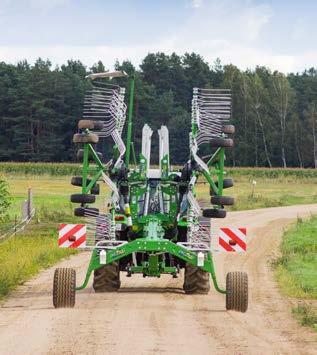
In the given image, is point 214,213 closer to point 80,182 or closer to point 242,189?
point 80,182

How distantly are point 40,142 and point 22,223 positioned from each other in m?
66.0

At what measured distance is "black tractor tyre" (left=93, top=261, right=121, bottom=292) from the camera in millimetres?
18719

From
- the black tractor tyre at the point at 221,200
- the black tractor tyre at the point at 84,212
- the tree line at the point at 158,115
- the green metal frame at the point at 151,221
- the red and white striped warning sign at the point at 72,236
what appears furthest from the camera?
the tree line at the point at 158,115

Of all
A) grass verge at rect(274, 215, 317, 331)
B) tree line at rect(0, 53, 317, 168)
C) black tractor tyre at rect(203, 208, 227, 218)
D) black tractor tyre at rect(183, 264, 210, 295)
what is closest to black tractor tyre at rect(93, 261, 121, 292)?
black tractor tyre at rect(183, 264, 210, 295)

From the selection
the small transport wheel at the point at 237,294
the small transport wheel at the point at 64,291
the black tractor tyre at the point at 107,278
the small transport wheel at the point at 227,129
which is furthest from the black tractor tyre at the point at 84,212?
the small transport wheel at the point at 237,294

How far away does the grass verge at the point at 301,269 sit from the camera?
16.9 metres

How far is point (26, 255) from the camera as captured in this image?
25.5 m

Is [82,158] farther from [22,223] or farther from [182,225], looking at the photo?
[22,223]

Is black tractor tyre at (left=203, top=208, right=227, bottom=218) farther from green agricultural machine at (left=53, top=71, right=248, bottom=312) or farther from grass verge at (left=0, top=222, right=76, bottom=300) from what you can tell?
grass verge at (left=0, top=222, right=76, bottom=300)

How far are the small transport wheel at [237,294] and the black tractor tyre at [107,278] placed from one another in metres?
2.91

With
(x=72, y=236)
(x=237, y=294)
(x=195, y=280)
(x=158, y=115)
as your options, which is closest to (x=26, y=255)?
(x=195, y=280)

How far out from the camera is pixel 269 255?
29312 millimetres

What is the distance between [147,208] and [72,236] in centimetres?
214

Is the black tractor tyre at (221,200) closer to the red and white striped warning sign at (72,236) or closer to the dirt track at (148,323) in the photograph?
the dirt track at (148,323)
